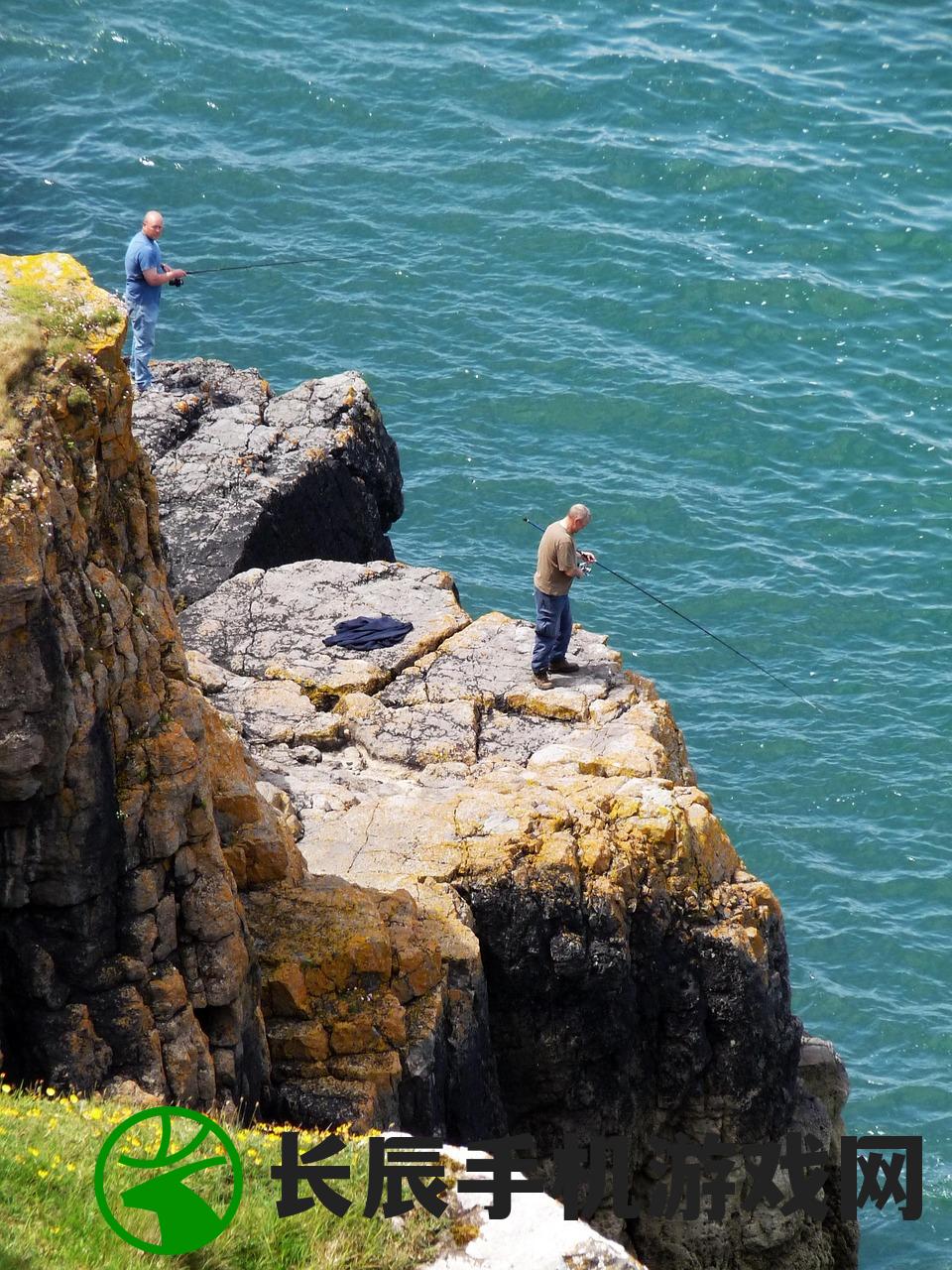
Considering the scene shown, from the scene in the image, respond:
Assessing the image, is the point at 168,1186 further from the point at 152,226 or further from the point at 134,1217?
the point at 152,226

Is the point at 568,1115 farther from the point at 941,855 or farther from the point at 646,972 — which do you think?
the point at 941,855

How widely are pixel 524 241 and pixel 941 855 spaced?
66.3 ft

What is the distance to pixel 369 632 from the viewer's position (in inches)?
880

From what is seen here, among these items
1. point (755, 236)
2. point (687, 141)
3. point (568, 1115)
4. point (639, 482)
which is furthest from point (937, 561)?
point (568, 1115)

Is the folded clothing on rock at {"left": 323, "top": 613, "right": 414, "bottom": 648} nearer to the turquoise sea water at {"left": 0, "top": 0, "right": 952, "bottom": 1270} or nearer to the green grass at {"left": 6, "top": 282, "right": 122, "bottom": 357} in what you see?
the turquoise sea water at {"left": 0, "top": 0, "right": 952, "bottom": 1270}

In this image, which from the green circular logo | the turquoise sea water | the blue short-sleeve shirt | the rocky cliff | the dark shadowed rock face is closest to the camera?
the green circular logo

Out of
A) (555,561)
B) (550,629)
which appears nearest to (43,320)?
(555,561)

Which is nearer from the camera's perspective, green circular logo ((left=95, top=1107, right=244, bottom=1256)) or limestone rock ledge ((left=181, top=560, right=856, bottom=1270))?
green circular logo ((left=95, top=1107, right=244, bottom=1256))

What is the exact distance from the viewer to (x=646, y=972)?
1812cm

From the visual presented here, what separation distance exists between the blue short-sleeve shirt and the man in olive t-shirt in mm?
9811

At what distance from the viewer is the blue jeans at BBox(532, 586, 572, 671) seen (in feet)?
69.6

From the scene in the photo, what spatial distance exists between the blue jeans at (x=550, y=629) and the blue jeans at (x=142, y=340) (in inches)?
385

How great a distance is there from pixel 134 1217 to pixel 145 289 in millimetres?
20173

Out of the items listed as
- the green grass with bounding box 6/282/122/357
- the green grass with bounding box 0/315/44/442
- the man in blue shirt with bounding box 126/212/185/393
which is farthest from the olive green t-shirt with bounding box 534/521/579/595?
the man in blue shirt with bounding box 126/212/185/393
